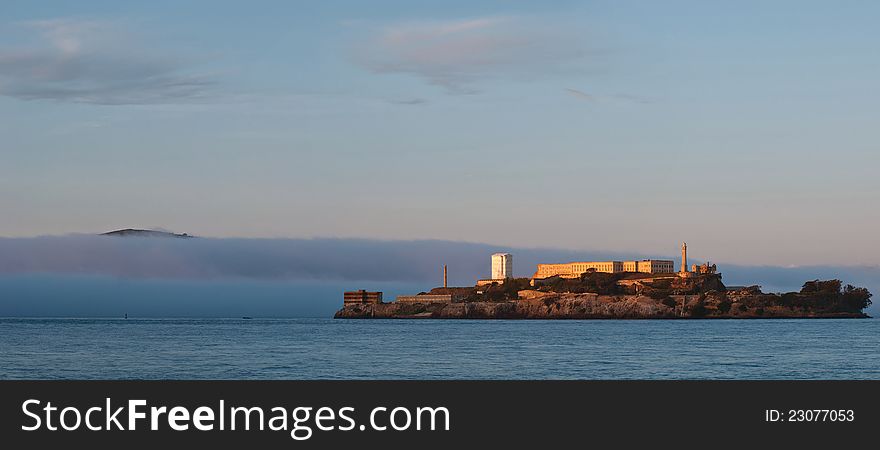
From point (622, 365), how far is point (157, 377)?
28.3m

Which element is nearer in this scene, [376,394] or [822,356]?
[376,394]

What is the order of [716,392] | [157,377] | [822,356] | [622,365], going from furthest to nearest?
[822,356] < [622,365] < [157,377] < [716,392]

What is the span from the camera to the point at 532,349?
91.6 meters

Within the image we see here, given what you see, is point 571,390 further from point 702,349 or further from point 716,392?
point 702,349

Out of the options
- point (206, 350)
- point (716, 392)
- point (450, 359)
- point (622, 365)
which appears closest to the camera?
point (716, 392)

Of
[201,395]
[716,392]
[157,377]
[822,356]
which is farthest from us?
[822,356]

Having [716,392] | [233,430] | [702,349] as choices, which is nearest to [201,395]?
[233,430]

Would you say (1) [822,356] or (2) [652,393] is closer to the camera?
(2) [652,393]

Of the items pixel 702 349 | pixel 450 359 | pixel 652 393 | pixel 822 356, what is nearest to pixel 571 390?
pixel 652 393

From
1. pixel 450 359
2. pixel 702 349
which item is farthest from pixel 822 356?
pixel 450 359

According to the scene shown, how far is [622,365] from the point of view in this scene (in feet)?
231

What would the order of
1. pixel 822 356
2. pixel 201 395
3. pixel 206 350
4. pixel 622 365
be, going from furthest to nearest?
pixel 206 350, pixel 822 356, pixel 622 365, pixel 201 395

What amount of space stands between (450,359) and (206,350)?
24.9m

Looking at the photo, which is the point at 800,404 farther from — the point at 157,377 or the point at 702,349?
the point at 702,349
